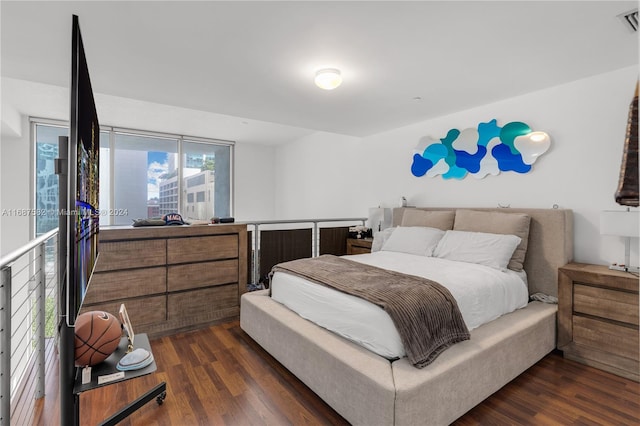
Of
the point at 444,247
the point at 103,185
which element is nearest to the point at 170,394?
the point at 444,247

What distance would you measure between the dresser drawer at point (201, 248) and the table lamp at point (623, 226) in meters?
3.26

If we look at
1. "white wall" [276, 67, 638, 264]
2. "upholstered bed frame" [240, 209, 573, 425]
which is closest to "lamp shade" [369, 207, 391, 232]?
"white wall" [276, 67, 638, 264]

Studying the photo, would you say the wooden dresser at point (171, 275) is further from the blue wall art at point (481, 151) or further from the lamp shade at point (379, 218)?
the blue wall art at point (481, 151)

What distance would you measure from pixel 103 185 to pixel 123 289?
329cm

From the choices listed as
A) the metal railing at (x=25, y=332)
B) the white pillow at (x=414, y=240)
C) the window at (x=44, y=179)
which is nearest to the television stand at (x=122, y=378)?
the metal railing at (x=25, y=332)

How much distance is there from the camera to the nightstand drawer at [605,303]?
230 centimetres

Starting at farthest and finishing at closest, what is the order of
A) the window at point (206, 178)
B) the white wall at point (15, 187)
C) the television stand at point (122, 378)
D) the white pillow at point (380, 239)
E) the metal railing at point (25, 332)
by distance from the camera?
the window at point (206, 178) < the white wall at point (15, 187) < the white pillow at point (380, 239) < the metal railing at point (25, 332) < the television stand at point (122, 378)

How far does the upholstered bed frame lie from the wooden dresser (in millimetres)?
558

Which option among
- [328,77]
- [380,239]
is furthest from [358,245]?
[328,77]

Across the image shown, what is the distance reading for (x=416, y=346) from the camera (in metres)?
1.79

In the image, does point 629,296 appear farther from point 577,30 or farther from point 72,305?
point 72,305

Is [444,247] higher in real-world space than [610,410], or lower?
higher

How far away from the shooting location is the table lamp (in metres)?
2.36

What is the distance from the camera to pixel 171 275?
3.11m
